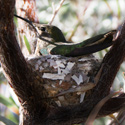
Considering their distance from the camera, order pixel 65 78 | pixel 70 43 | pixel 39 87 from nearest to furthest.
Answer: pixel 39 87
pixel 65 78
pixel 70 43

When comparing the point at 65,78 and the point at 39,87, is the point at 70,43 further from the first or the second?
the point at 39,87

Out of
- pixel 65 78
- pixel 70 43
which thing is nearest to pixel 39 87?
pixel 65 78

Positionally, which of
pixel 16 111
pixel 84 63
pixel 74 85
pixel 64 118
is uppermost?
pixel 84 63

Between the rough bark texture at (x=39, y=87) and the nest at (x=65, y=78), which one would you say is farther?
the nest at (x=65, y=78)

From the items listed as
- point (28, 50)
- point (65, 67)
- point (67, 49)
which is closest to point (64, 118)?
point (65, 67)

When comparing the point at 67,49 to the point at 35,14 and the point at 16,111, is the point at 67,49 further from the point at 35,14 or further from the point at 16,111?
the point at 16,111
